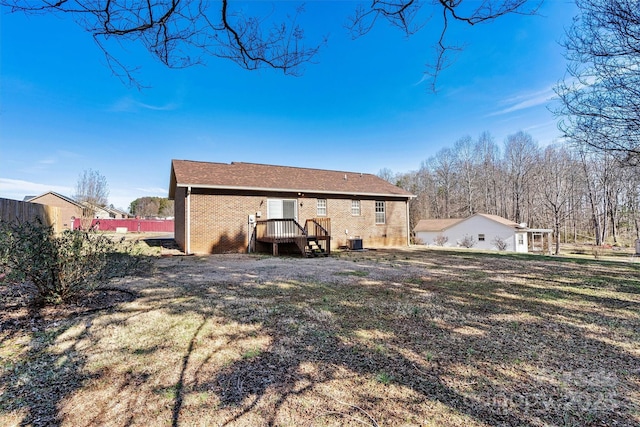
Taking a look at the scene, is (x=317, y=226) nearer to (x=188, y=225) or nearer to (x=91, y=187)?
(x=188, y=225)

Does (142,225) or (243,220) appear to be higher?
(142,225)

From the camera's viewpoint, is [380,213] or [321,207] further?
[380,213]

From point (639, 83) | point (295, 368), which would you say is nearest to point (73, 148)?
point (295, 368)

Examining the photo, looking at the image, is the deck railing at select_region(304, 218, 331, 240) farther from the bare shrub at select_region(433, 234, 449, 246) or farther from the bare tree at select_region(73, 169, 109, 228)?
the bare shrub at select_region(433, 234, 449, 246)

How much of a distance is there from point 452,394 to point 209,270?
6812mm

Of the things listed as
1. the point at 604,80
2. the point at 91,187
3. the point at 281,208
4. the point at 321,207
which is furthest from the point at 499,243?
the point at 91,187

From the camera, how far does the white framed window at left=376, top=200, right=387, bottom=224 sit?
55.5 feet

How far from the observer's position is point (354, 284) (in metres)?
6.23

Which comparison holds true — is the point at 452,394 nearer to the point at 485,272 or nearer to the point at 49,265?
the point at 49,265

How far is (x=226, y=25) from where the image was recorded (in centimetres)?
353

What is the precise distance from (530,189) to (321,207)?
A: 31810 millimetres

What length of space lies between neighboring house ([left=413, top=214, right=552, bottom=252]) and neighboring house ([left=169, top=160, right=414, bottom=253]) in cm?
1578

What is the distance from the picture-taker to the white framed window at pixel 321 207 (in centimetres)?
1523

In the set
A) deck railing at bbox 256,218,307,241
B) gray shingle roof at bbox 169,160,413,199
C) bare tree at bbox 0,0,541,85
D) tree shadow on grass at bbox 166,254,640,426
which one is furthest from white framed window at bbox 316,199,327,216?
bare tree at bbox 0,0,541,85
